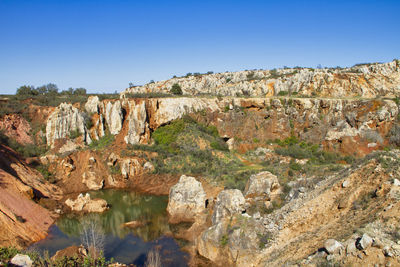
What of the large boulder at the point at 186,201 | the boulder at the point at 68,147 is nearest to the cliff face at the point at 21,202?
the boulder at the point at 68,147

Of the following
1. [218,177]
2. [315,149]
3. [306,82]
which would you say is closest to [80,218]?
[218,177]

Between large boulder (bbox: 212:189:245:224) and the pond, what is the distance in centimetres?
326

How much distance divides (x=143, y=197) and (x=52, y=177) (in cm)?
1117

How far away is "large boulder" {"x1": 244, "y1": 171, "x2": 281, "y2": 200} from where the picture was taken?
21.5m

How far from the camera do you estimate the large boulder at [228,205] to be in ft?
60.8

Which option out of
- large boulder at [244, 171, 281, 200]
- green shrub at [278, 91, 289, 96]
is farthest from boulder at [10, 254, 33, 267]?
green shrub at [278, 91, 289, 96]

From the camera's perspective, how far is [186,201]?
23391 millimetres

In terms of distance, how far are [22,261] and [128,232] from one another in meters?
9.81

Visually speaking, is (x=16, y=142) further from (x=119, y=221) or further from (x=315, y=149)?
(x=315, y=149)

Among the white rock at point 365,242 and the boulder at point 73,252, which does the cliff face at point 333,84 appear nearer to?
the boulder at point 73,252

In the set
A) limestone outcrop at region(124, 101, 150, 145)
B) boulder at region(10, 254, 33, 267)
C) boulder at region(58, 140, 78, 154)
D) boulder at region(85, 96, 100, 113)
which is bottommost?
boulder at region(10, 254, 33, 267)

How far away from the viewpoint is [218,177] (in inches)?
1129

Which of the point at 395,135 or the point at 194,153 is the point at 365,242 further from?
the point at 395,135

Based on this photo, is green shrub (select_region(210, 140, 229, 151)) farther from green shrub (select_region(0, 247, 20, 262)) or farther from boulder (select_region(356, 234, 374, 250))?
boulder (select_region(356, 234, 374, 250))
